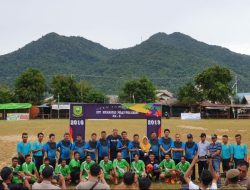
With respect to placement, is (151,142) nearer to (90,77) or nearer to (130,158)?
(130,158)

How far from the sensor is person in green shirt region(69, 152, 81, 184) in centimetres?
1371

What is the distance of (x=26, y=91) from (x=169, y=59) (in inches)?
3642

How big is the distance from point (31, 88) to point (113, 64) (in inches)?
3178

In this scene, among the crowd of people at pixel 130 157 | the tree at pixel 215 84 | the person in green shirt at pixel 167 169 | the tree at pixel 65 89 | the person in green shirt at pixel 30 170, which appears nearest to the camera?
the person in green shirt at pixel 30 170

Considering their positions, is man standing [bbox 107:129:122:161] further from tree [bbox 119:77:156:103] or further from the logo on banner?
tree [bbox 119:77:156:103]

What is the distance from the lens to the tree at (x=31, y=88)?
89125 millimetres

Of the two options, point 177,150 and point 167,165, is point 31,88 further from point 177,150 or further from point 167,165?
point 167,165

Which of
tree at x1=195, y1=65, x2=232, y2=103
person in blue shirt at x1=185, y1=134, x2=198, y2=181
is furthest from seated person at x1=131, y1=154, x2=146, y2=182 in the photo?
tree at x1=195, y1=65, x2=232, y2=103

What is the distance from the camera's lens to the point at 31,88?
90000mm

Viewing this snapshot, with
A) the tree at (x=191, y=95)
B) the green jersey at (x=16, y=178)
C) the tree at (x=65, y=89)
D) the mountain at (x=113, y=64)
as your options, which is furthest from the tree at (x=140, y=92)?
the green jersey at (x=16, y=178)

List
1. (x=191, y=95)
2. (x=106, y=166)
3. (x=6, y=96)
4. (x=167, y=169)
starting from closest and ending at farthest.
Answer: (x=106, y=166), (x=167, y=169), (x=191, y=95), (x=6, y=96)

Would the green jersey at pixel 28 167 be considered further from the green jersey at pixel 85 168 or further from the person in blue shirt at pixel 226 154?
the person in blue shirt at pixel 226 154

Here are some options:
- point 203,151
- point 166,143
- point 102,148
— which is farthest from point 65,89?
point 203,151

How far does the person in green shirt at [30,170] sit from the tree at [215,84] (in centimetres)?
7116
